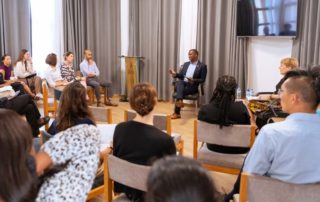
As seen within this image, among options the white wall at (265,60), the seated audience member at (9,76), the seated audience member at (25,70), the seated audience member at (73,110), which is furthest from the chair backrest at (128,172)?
the seated audience member at (25,70)

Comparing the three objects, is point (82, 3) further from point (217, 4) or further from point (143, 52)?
point (217, 4)

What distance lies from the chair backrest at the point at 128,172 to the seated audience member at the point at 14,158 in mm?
672

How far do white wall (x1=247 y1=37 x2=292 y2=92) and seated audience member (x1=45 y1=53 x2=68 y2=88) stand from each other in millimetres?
3276

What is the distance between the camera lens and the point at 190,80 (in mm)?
6059

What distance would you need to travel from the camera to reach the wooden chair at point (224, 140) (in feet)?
8.75

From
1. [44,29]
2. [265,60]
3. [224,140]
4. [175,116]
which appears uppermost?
[44,29]

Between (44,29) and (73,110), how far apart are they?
553 cm

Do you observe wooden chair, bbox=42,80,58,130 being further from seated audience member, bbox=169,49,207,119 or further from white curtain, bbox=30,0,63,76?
white curtain, bbox=30,0,63,76

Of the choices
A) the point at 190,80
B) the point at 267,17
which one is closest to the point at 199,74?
the point at 190,80

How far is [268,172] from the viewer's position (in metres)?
1.88

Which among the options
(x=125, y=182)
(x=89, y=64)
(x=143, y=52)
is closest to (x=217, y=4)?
(x=143, y=52)

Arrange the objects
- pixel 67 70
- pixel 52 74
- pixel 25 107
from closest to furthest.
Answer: pixel 25 107, pixel 52 74, pixel 67 70

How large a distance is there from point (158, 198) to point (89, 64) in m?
6.40

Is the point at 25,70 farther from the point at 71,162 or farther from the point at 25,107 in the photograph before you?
the point at 71,162
